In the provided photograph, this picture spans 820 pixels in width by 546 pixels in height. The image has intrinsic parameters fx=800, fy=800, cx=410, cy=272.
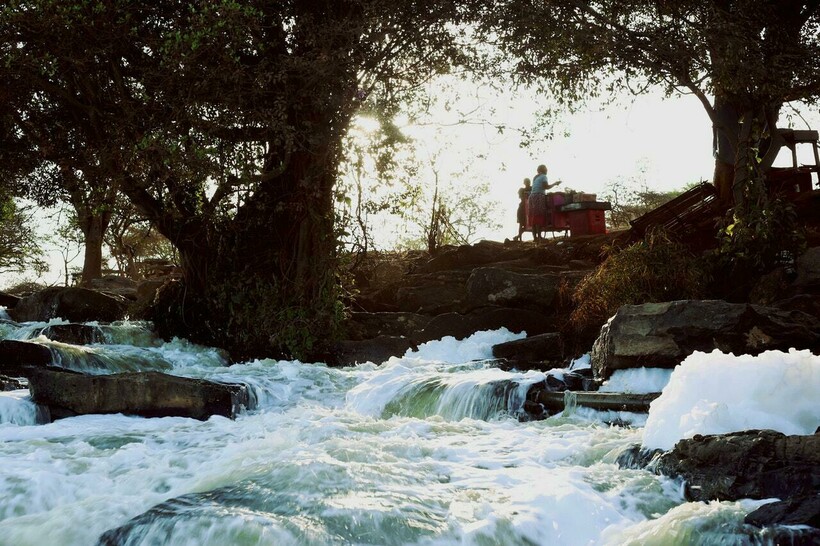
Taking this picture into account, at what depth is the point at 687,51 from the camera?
43.6 feet

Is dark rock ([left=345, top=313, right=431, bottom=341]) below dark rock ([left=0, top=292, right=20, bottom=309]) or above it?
below

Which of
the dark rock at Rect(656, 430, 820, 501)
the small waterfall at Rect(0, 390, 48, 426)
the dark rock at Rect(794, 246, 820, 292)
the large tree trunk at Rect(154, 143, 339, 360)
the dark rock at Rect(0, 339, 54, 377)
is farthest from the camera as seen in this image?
the large tree trunk at Rect(154, 143, 339, 360)

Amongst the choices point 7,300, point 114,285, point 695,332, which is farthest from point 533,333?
point 114,285

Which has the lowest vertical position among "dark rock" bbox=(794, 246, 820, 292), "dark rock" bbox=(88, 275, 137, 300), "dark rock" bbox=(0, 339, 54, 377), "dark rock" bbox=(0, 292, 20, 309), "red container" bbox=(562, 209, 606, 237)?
"dark rock" bbox=(0, 339, 54, 377)

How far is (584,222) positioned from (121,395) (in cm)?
1626

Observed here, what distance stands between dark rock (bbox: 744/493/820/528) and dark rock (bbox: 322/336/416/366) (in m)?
9.66

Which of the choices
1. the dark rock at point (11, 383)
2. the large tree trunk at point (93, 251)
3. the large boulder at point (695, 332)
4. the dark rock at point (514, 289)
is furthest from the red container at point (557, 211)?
the dark rock at point (11, 383)

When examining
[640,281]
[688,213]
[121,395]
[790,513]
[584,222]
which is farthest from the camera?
[584,222]

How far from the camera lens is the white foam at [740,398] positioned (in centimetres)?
584

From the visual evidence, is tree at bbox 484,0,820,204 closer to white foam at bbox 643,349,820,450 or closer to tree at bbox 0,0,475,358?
tree at bbox 0,0,475,358

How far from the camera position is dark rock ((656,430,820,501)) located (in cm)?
498

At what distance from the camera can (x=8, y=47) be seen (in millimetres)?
12570

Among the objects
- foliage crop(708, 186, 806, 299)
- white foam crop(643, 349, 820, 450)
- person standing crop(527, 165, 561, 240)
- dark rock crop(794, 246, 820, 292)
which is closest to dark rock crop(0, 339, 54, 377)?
white foam crop(643, 349, 820, 450)

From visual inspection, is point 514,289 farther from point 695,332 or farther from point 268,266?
point 695,332
